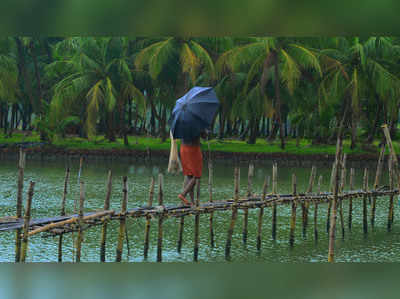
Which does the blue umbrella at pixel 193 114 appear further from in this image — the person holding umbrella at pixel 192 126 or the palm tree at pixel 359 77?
the palm tree at pixel 359 77

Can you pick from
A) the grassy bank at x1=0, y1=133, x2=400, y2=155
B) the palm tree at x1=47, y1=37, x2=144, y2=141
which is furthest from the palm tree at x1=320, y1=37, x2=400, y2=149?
the palm tree at x1=47, y1=37, x2=144, y2=141

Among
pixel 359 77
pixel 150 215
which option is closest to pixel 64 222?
pixel 150 215

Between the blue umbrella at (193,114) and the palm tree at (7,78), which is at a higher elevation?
the palm tree at (7,78)

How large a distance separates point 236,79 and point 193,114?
16.0 m

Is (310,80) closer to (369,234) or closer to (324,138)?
(324,138)

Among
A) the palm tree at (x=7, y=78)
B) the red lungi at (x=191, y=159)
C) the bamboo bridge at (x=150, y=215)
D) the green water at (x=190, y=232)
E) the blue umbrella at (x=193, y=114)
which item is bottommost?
the green water at (x=190, y=232)

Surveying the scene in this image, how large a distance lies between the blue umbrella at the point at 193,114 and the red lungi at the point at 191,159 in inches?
4.6

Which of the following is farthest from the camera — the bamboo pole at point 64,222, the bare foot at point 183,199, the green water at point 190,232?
the green water at point 190,232

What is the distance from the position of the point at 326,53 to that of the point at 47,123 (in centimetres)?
1013

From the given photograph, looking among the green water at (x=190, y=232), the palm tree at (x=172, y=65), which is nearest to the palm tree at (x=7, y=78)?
the palm tree at (x=172, y=65)

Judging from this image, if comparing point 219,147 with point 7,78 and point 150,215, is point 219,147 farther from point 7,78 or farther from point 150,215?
point 150,215

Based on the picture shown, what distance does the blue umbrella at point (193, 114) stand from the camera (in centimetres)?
725

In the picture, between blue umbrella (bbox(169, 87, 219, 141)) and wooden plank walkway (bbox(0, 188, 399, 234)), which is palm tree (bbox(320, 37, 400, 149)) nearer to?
wooden plank walkway (bbox(0, 188, 399, 234))
